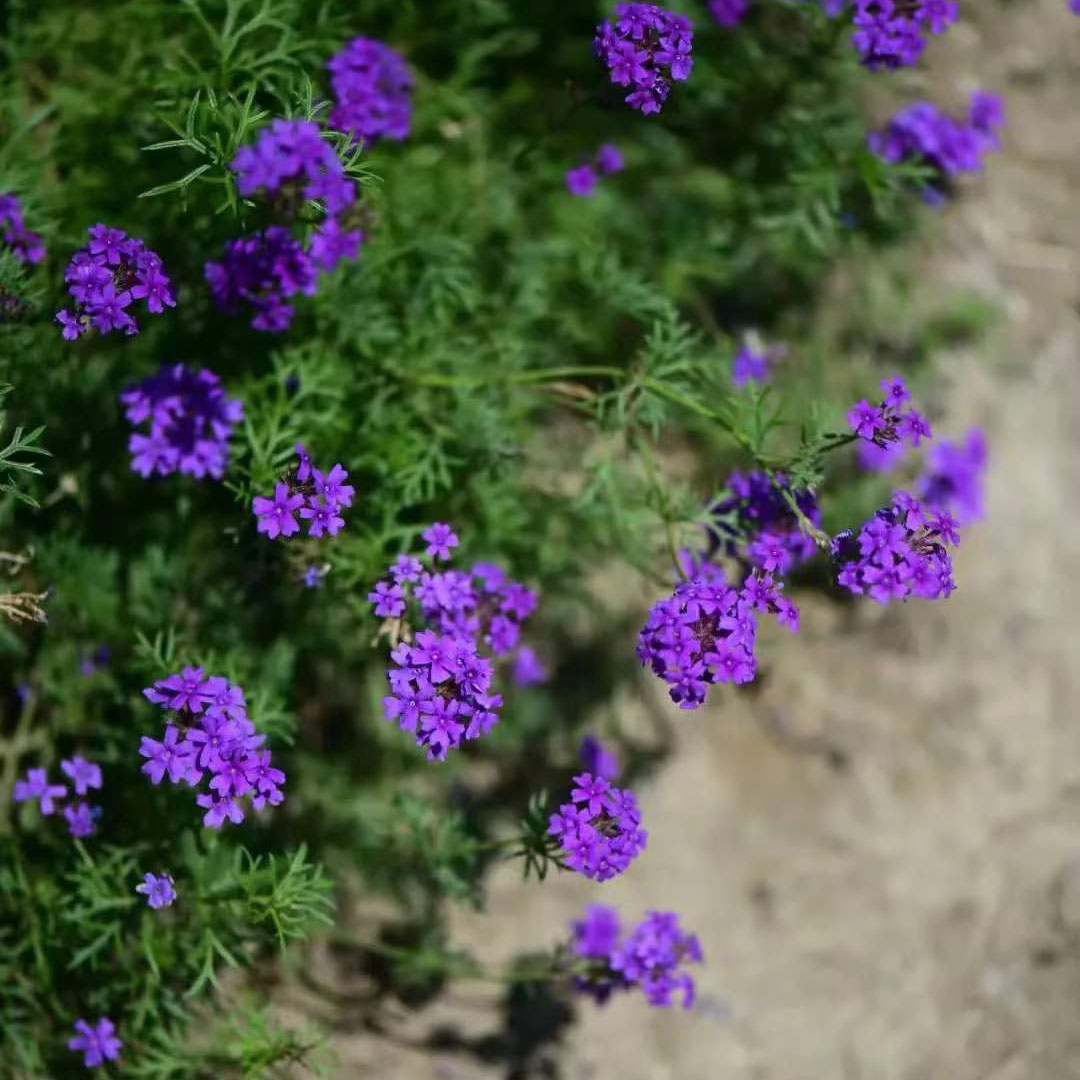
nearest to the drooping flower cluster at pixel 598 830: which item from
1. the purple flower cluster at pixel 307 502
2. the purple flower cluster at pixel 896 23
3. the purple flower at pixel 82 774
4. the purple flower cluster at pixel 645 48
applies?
the purple flower cluster at pixel 307 502

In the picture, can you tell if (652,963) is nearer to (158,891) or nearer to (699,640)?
(699,640)

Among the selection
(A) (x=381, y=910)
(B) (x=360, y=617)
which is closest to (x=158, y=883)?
(B) (x=360, y=617)

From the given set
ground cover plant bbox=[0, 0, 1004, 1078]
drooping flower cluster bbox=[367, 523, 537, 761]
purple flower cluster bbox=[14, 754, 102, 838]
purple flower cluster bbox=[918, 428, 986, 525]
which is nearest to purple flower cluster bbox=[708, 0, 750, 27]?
ground cover plant bbox=[0, 0, 1004, 1078]

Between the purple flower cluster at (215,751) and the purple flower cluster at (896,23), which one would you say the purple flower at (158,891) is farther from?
the purple flower cluster at (896,23)

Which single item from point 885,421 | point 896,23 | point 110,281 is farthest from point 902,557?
point 110,281

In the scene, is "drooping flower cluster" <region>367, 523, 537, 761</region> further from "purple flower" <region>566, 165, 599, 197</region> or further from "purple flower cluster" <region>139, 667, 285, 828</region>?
"purple flower" <region>566, 165, 599, 197</region>

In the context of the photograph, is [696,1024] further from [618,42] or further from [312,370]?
[618,42]
